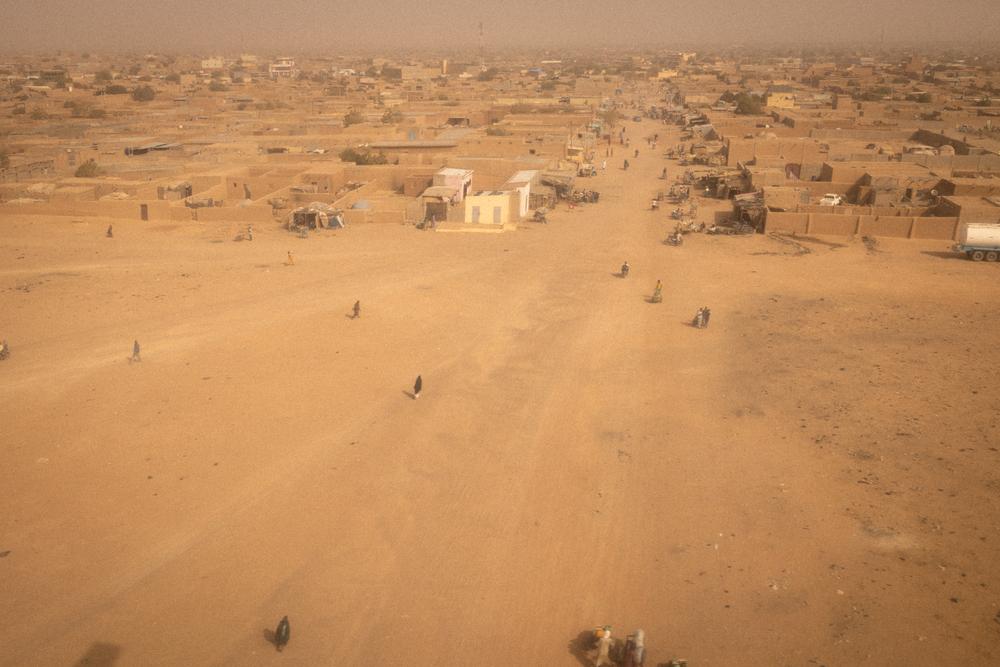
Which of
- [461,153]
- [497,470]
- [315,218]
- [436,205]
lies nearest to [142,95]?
[461,153]

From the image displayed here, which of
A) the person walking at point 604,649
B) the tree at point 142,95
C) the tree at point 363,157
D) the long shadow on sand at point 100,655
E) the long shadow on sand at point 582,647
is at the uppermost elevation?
the tree at point 142,95

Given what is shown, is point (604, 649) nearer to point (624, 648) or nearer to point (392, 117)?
point (624, 648)

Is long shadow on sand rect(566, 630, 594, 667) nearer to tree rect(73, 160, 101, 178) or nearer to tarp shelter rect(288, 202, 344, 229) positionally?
tarp shelter rect(288, 202, 344, 229)

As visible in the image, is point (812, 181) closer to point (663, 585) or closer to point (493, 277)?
point (493, 277)

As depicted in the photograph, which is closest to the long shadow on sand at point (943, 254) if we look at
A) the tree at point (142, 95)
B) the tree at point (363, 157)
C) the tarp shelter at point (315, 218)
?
the tarp shelter at point (315, 218)

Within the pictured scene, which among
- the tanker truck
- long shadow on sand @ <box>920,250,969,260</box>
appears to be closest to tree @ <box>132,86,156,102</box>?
long shadow on sand @ <box>920,250,969,260</box>

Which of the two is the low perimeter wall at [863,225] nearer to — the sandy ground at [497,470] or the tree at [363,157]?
the sandy ground at [497,470]
